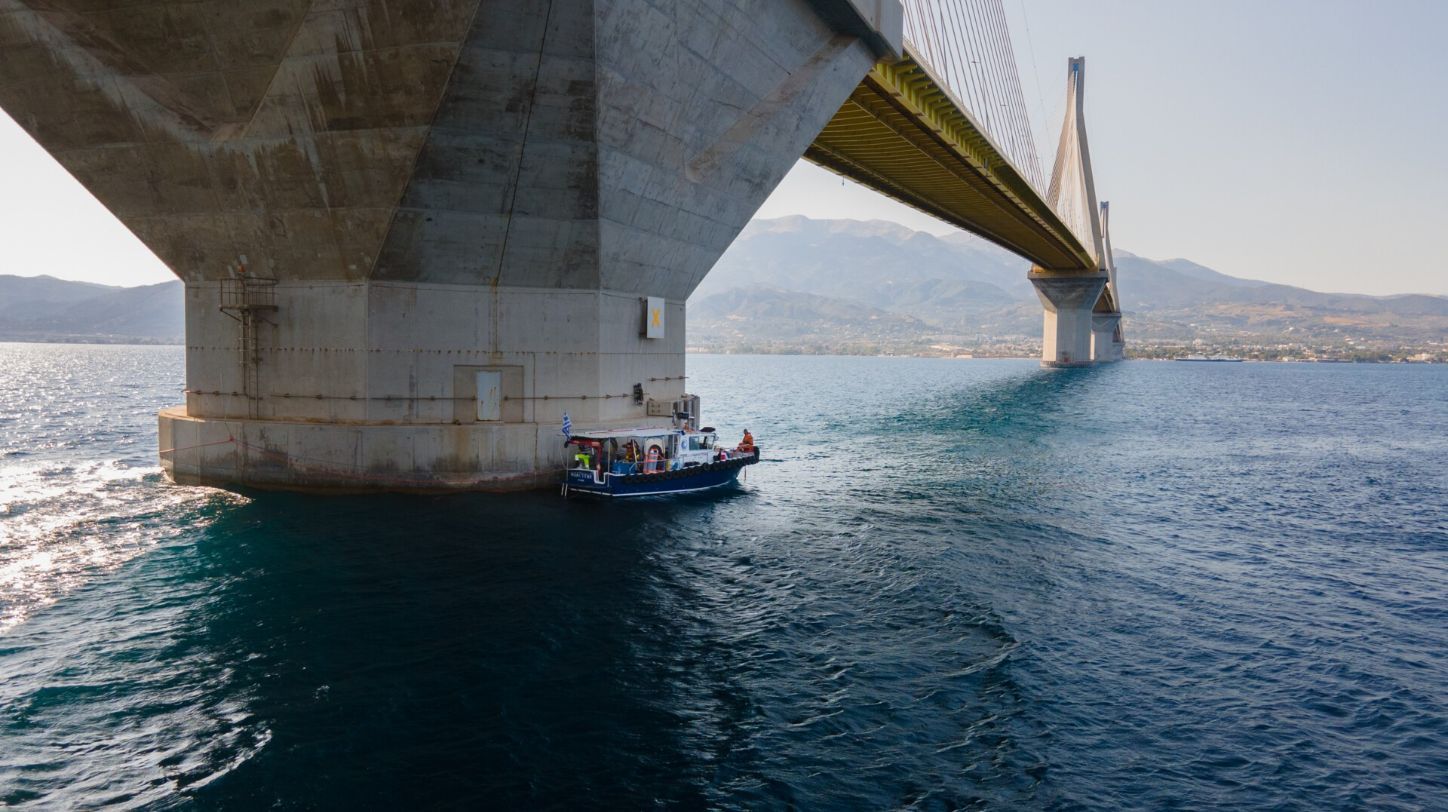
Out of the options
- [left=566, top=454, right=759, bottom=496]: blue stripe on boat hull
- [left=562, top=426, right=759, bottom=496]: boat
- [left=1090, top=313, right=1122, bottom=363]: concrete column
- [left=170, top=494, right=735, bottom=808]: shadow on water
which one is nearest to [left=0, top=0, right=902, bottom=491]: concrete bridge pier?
[left=562, top=426, right=759, bottom=496]: boat

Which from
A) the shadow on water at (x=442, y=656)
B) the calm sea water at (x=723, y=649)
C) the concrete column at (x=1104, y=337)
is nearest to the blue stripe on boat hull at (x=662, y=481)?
the calm sea water at (x=723, y=649)

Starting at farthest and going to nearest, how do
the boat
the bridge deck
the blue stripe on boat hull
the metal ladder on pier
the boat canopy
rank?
the bridge deck, the boat canopy, the metal ladder on pier, the boat, the blue stripe on boat hull

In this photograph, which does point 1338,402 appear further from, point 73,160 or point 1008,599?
point 73,160

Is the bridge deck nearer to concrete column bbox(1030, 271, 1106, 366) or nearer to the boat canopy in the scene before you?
the boat canopy

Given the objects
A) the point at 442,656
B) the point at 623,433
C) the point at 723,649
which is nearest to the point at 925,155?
the point at 623,433

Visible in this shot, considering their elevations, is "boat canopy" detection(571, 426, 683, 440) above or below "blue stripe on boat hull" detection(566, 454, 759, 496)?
above

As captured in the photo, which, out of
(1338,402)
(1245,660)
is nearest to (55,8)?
(1245,660)
